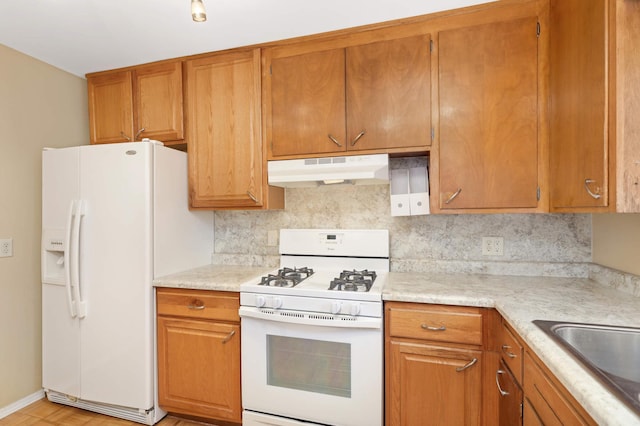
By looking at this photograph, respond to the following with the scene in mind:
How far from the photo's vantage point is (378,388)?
1549 millimetres

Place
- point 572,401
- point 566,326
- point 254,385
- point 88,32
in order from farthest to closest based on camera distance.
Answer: point 88,32, point 254,385, point 566,326, point 572,401

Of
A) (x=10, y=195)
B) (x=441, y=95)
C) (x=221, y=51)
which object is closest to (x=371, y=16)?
(x=441, y=95)

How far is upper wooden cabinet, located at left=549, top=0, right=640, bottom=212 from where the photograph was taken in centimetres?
108

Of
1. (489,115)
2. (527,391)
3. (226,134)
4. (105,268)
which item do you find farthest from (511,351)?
(105,268)

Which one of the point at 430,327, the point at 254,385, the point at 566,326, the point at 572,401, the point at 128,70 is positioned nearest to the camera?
the point at 572,401

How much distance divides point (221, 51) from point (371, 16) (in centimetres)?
99

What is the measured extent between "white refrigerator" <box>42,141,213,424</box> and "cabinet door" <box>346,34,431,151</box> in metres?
1.24

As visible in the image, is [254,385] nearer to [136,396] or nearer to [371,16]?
[136,396]

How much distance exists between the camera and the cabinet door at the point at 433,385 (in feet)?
4.77

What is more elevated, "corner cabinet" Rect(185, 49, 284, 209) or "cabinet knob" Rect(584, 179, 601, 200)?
"corner cabinet" Rect(185, 49, 284, 209)

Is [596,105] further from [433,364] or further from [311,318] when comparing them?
[311,318]

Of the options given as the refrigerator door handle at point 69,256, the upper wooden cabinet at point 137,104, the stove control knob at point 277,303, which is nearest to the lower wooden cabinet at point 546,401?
the stove control knob at point 277,303

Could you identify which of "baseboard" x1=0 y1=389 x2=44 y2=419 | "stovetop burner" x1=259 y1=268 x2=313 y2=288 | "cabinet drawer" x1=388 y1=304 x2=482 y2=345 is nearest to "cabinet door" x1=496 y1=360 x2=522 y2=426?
"cabinet drawer" x1=388 y1=304 x2=482 y2=345

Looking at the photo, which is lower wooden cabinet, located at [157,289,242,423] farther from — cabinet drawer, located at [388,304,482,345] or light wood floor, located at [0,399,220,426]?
cabinet drawer, located at [388,304,482,345]
